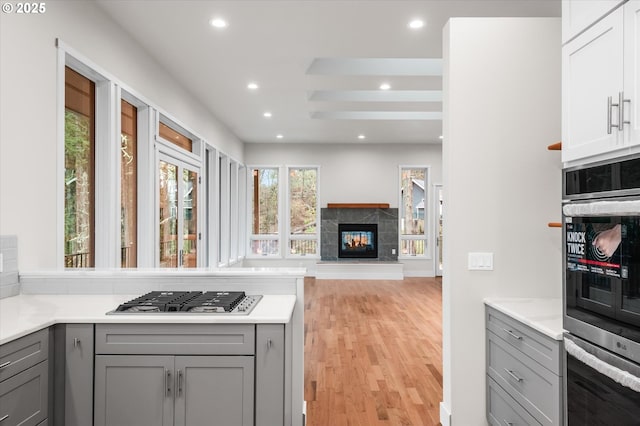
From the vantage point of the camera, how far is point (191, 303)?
2217mm

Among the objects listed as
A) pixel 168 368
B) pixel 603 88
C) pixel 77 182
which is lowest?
pixel 168 368

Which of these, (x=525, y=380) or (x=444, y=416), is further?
(x=444, y=416)

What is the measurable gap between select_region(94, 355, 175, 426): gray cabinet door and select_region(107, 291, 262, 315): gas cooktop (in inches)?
9.2

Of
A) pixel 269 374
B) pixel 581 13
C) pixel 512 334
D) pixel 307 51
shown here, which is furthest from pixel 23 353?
pixel 307 51

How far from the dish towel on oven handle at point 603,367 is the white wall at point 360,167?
25.2 feet

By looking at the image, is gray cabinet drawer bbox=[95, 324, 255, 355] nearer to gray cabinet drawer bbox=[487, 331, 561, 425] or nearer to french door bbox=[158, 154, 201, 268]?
gray cabinet drawer bbox=[487, 331, 561, 425]

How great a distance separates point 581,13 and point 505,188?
1.03 meters

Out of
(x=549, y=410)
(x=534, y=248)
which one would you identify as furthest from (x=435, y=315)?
(x=549, y=410)

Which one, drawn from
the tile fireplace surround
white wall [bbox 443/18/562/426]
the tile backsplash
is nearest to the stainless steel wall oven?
white wall [bbox 443/18/562/426]

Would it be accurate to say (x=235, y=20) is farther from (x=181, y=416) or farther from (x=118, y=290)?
(x=181, y=416)

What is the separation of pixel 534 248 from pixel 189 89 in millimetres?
4443

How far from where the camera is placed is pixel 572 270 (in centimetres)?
179

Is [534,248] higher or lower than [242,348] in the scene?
higher

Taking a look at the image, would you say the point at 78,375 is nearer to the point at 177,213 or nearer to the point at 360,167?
the point at 177,213
